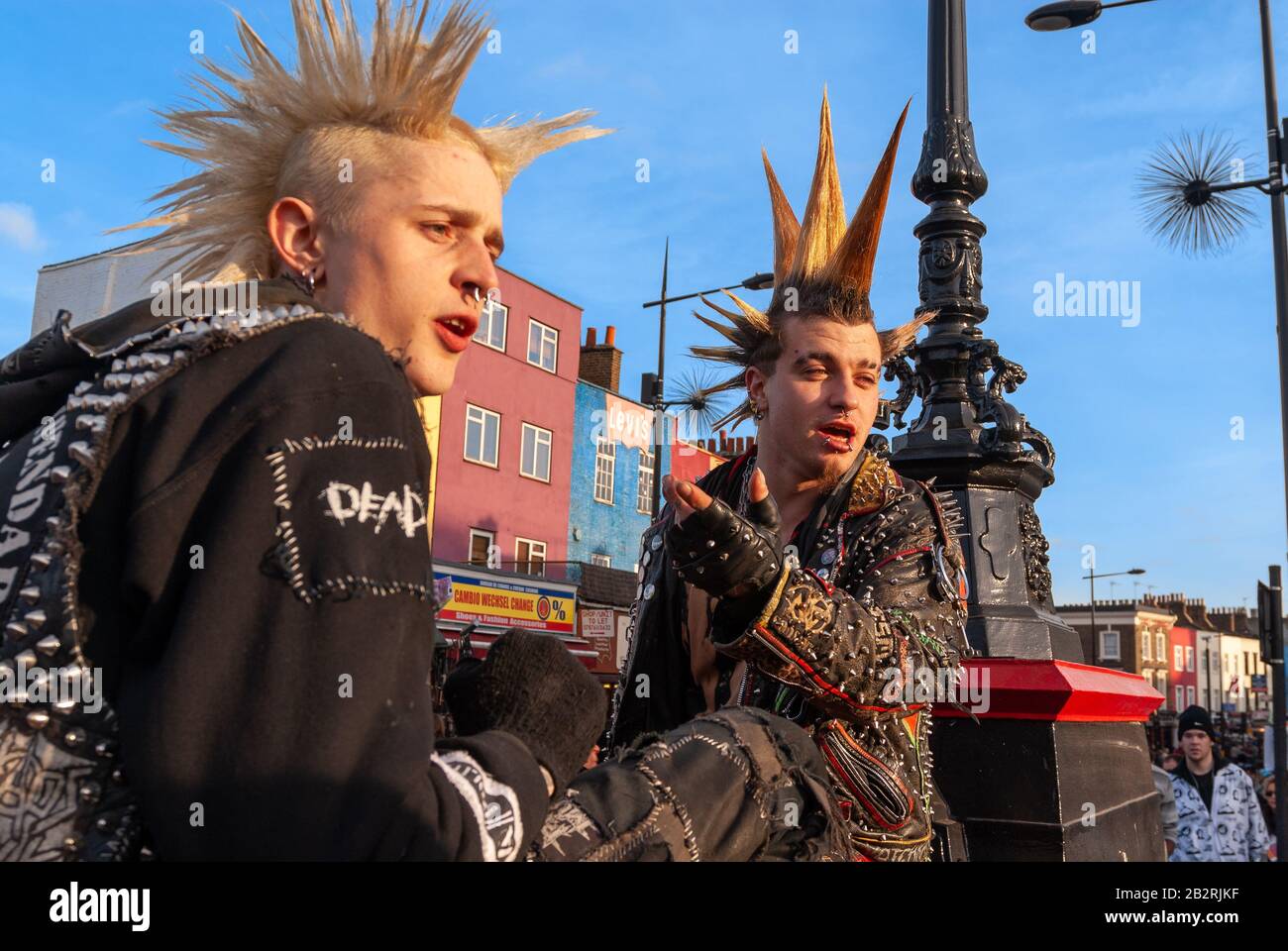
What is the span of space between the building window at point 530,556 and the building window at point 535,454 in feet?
5.81

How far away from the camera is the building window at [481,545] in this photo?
26.0 metres

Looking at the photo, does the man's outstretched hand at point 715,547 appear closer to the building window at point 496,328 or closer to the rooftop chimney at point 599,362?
the building window at point 496,328

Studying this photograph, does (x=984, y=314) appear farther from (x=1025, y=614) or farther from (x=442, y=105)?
(x=442, y=105)

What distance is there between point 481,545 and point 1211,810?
65.0ft

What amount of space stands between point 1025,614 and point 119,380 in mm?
4197

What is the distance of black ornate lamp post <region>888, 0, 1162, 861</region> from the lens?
4172 mm

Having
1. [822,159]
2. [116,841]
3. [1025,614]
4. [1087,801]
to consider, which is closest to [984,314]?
[1025,614]

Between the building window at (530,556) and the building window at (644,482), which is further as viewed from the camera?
the building window at (644,482)

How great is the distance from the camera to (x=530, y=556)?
28.0m

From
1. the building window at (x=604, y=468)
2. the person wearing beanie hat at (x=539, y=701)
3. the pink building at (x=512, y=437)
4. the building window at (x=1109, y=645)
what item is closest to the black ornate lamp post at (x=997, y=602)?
the person wearing beanie hat at (x=539, y=701)

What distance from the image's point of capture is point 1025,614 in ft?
15.5

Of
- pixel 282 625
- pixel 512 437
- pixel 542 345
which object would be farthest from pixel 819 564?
pixel 542 345

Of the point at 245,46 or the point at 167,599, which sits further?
the point at 245,46

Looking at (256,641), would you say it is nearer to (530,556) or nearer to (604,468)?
(530,556)
